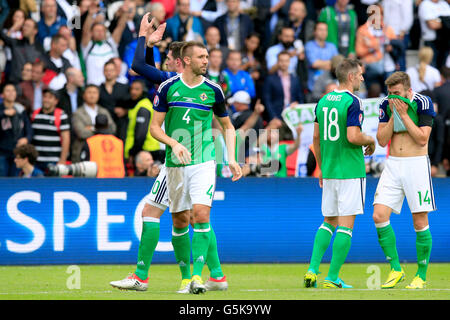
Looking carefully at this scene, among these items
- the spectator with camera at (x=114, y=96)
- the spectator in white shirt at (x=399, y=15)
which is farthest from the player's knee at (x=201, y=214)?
the spectator in white shirt at (x=399, y=15)

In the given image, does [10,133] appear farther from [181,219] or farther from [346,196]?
[346,196]

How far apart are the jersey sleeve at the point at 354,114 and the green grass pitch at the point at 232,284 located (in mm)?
1825

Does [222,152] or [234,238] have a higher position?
[222,152]

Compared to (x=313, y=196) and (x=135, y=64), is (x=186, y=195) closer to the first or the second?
Result: (x=135, y=64)

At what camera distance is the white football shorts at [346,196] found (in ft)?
34.1

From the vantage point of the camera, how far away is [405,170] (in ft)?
35.1

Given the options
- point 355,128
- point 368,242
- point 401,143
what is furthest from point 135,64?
point 368,242

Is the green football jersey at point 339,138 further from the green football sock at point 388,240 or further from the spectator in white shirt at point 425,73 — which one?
the spectator in white shirt at point 425,73

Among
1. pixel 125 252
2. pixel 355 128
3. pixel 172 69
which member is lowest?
pixel 125 252

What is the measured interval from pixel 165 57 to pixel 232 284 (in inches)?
248

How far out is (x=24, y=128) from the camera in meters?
15.8

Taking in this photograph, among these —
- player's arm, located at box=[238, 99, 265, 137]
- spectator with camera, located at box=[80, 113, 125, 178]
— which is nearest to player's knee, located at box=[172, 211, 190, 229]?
spectator with camera, located at box=[80, 113, 125, 178]

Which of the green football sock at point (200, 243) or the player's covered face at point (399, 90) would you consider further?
the player's covered face at point (399, 90)

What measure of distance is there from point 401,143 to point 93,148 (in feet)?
19.5
